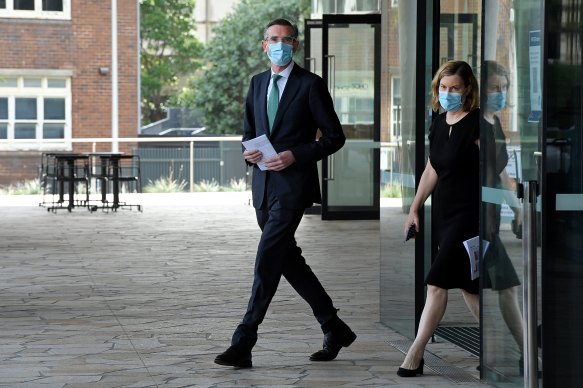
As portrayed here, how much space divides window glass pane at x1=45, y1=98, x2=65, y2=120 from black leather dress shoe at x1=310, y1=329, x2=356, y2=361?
25.7m

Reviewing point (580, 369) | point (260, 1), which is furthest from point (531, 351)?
point (260, 1)

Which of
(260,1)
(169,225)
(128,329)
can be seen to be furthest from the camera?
(260,1)

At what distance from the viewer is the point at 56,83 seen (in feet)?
104

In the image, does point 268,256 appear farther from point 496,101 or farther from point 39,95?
point 39,95

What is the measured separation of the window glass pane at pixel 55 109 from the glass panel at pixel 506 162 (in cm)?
2644

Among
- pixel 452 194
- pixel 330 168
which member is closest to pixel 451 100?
pixel 452 194

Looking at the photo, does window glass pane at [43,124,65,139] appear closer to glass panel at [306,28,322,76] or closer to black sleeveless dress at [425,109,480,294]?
glass panel at [306,28,322,76]

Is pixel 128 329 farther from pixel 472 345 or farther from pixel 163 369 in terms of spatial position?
pixel 472 345

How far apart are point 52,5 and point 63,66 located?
148cm

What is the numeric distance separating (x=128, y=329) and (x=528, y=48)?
3.39 metres

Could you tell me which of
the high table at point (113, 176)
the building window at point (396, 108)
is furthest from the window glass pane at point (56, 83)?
the building window at point (396, 108)

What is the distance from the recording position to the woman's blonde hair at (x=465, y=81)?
6.33 meters

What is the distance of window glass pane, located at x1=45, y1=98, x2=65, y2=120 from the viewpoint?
31.6m

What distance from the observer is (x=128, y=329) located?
25.9ft
